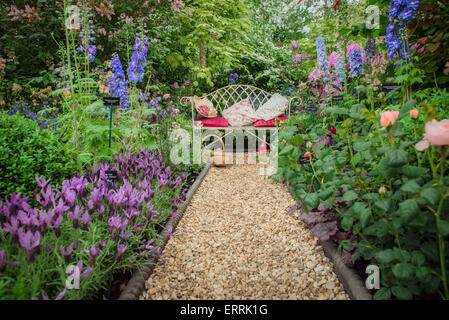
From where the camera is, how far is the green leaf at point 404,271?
0.90 meters

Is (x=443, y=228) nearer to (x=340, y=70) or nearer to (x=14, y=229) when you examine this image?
(x=14, y=229)

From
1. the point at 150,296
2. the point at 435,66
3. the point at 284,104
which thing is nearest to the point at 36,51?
the point at 284,104

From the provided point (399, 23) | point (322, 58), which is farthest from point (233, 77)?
point (399, 23)

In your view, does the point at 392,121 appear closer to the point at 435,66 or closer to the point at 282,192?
the point at 435,66

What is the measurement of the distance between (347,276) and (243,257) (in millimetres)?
643

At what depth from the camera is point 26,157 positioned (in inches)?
56.0

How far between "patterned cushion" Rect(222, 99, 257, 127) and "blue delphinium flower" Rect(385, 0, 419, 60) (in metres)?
3.28

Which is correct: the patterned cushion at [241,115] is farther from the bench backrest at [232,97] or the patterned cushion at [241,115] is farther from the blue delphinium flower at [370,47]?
the blue delphinium flower at [370,47]

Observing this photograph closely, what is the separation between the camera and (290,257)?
1.71 meters

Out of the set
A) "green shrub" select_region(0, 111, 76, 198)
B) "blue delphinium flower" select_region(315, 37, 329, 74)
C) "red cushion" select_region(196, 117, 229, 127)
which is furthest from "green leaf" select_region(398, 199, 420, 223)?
"red cushion" select_region(196, 117, 229, 127)

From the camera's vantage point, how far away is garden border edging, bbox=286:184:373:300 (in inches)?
45.9

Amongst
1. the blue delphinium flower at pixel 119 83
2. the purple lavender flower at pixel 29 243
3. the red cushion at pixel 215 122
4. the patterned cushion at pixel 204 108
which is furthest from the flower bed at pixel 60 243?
the patterned cushion at pixel 204 108

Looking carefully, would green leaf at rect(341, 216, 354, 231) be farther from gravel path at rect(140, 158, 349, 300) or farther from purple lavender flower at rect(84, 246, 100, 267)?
purple lavender flower at rect(84, 246, 100, 267)

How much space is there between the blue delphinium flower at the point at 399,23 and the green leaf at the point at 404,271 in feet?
4.48
